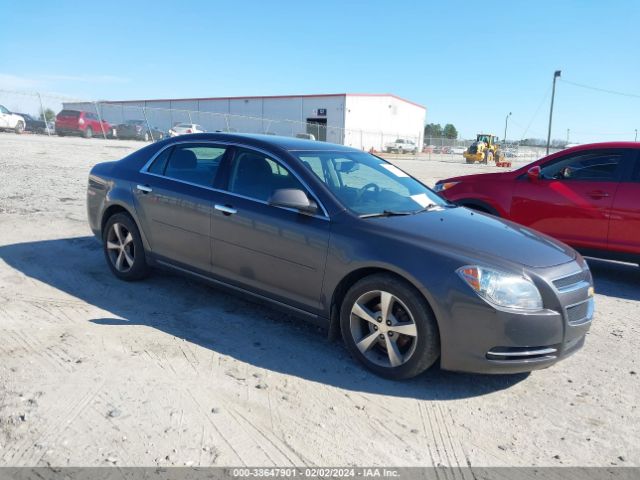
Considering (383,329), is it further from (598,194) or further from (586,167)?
(586,167)

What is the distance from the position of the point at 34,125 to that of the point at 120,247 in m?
26.2

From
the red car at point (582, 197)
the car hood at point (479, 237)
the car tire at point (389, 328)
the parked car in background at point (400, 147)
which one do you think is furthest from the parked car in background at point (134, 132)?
the car tire at point (389, 328)

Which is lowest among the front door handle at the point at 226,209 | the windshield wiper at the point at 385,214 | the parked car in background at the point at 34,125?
the front door handle at the point at 226,209

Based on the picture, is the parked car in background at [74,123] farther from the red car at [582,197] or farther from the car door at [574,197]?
the car door at [574,197]

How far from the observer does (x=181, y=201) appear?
479cm

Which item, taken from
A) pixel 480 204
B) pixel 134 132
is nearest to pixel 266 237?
pixel 480 204

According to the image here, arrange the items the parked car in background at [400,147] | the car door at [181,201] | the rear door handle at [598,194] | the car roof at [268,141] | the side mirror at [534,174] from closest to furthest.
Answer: the car roof at [268,141]
the car door at [181,201]
the rear door handle at [598,194]
the side mirror at [534,174]
the parked car in background at [400,147]

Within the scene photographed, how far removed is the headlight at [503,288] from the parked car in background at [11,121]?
27.3 metres

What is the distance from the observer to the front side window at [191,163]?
4734mm

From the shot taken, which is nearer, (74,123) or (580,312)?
(580,312)

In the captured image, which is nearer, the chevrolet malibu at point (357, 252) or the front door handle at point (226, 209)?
the chevrolet malibu at point (357, 252)

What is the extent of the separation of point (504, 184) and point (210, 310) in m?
4.36

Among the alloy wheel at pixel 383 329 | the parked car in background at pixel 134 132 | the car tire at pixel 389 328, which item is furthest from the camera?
the parked car in background at pixel 134 132

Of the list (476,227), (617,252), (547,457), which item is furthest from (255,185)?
(617,252)
